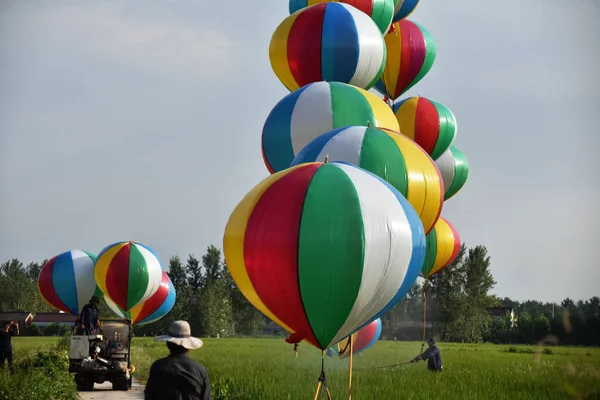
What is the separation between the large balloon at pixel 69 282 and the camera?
27875 millimetres

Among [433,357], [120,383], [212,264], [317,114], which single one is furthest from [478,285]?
[317,114]

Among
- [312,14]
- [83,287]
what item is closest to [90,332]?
[312,14]

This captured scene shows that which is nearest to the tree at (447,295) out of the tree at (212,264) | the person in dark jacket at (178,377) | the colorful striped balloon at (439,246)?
the tree at (212,264)

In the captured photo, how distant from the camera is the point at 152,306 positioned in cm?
2767

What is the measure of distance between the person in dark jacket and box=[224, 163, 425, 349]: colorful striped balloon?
6.39 ft

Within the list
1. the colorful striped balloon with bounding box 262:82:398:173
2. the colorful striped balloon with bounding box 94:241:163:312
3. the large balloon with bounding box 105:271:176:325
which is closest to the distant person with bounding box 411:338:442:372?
the colorful striped balloon with bounding box 262:82:398:173

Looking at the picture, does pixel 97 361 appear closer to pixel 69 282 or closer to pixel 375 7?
pixel 375 7

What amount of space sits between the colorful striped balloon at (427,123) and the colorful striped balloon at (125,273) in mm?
11197

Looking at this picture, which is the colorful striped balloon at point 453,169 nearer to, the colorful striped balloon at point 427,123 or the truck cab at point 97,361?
the colorful striped balloon at point 427,123

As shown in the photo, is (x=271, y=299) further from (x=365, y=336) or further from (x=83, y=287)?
(x=83, y=287)

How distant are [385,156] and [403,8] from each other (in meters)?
6.73

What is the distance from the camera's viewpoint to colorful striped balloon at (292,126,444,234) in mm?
10750

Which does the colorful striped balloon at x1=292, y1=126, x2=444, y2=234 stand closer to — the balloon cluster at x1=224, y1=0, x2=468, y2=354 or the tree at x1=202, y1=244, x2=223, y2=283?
the balloon cluster at x1=224, y1=0, x2=468, y2=354

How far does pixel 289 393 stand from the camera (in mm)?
13953
